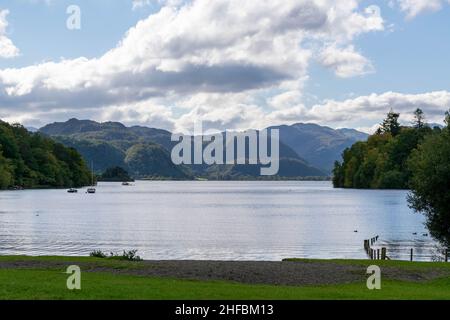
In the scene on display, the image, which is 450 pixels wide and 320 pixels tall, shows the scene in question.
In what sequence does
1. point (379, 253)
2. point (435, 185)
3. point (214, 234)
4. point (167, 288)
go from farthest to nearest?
point (214, 234) < point (379, 253) < point (435, 185) < point (167, 288)

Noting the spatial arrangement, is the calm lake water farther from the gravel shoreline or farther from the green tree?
the gravel shoreline

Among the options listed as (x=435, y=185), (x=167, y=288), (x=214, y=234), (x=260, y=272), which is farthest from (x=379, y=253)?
(x=167, y=288)

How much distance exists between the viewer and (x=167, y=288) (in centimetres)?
2419

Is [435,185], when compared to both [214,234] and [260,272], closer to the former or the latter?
[260,272]

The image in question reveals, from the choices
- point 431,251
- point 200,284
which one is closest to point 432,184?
point 431,251

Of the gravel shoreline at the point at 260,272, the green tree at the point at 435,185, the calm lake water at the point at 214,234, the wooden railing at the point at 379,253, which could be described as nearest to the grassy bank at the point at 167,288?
the gravel shoreline at the point at 260,272

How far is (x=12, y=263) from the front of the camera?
117 ft

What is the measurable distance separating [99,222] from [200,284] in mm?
84332

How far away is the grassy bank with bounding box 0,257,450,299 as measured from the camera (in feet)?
72.5

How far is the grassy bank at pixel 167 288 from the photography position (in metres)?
22.1

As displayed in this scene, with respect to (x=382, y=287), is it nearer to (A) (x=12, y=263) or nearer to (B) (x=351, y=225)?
(A) (x=12, y=263)

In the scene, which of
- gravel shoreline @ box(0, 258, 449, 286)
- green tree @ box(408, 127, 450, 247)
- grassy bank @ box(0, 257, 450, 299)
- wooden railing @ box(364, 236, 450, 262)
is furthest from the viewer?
green tree @ box(408, 127, 450, 247)

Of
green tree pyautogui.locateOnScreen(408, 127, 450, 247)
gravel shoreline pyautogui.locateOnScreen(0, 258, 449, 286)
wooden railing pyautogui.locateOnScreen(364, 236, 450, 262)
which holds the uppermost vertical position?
green tree pyautogui.locateOnScreen(408, 127, 450, 247)

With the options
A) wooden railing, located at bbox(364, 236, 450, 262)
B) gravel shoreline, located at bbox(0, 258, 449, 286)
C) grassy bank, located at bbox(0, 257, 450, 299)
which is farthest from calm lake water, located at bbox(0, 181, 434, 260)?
grassy bank, located at bbox(0, 257, 450, 299)
